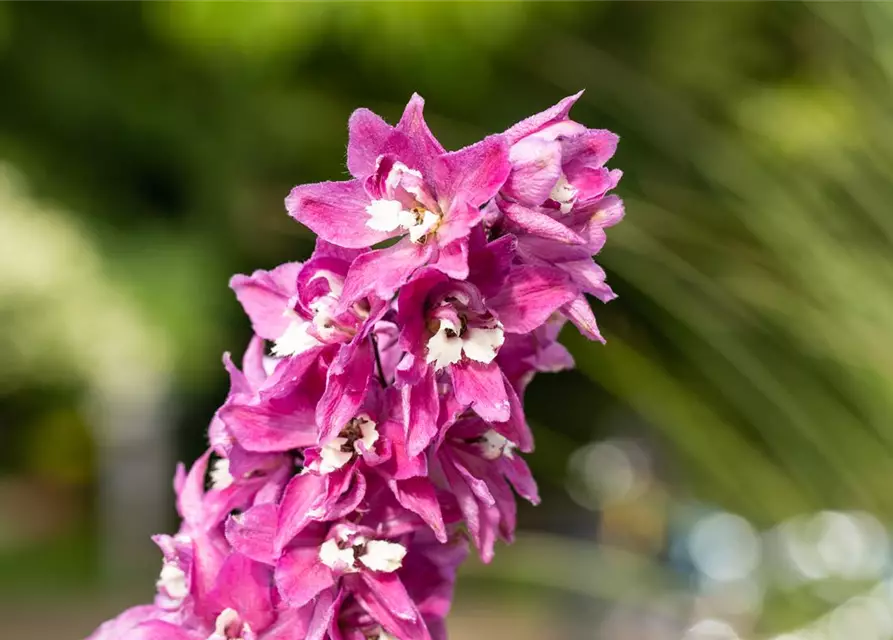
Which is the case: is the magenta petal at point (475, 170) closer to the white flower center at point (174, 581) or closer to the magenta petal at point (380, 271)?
the magenta petal at point (380, 271)

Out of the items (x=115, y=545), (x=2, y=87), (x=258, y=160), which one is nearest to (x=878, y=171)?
(x=258, y=160)

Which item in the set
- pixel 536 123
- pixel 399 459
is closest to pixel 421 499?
pixel 399 459

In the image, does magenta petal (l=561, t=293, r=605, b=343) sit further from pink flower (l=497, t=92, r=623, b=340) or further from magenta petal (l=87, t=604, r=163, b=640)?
magenta petal (l=87, t=604, r=163, b=640)

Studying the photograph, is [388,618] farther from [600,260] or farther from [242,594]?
[600,260]

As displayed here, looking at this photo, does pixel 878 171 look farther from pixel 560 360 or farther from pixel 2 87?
pixel 2 87

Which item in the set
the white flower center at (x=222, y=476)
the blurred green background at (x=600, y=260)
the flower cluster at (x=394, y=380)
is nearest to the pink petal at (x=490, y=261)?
the flower cluster at (x=394, y=380)
